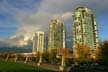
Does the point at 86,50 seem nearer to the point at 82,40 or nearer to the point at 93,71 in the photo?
the point at 93,71

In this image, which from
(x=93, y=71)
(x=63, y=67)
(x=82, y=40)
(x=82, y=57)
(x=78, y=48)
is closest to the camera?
(x=93, y=71)

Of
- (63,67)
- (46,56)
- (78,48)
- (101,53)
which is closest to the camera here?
(63,67)

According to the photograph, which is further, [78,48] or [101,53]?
[78,48]

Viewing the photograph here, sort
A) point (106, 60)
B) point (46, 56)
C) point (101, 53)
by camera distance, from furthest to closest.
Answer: point (46, 56)
point (101, 53)
point (106, 60)

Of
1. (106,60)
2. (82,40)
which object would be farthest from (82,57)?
(82,40)

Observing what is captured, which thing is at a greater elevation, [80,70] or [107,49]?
[107,49]

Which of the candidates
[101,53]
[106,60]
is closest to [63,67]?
[106,60]

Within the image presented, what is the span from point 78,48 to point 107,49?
27620 millimetres

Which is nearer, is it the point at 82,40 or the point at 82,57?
the point at 82,57

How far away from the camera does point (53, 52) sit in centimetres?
13725

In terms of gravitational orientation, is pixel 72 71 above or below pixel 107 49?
below

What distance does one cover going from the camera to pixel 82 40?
19900 cm

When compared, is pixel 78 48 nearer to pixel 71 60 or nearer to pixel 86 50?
pixel 86 50

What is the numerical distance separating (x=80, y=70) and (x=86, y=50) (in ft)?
187
